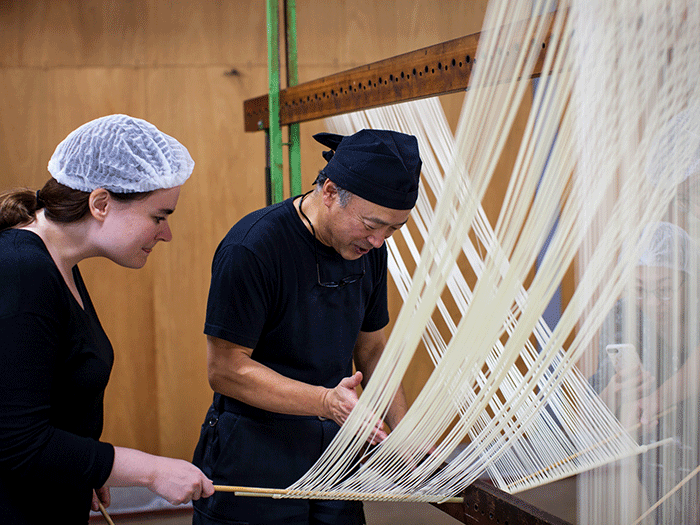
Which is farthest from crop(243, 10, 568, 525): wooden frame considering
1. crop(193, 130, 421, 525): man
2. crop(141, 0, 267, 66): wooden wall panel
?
crop(141, 0, 267, 66): wooden wall panel

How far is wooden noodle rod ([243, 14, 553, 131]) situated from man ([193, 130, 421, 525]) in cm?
12

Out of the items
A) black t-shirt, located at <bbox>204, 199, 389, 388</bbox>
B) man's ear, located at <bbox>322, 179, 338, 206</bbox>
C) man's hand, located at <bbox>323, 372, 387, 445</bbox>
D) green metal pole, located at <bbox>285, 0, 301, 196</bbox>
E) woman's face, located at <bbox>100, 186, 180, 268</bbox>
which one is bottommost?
man's hand, located at <bbox>323, 372, 387, 445</bbox>

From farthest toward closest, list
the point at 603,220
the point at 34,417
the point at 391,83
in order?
the point at 391,83
the point at 34,417
the point at 603,220

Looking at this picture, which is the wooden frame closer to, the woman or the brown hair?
the woman

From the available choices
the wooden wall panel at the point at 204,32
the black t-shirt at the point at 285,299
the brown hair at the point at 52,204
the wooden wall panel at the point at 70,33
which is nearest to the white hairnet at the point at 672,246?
the black t-shirt at the point at 285,299

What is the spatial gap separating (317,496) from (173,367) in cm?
199

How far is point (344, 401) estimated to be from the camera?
1.14 m

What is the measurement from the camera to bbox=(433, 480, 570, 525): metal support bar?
3.24 feet

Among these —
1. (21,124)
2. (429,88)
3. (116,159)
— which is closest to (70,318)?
(116,159)

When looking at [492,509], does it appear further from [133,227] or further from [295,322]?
[133,227]

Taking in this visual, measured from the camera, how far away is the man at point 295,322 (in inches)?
46.0

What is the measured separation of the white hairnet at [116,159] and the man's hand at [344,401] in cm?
45

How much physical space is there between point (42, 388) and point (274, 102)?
1.19 meters

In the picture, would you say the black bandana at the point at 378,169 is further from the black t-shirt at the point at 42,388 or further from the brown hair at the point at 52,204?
the black t-shirt at the point at 42,388
